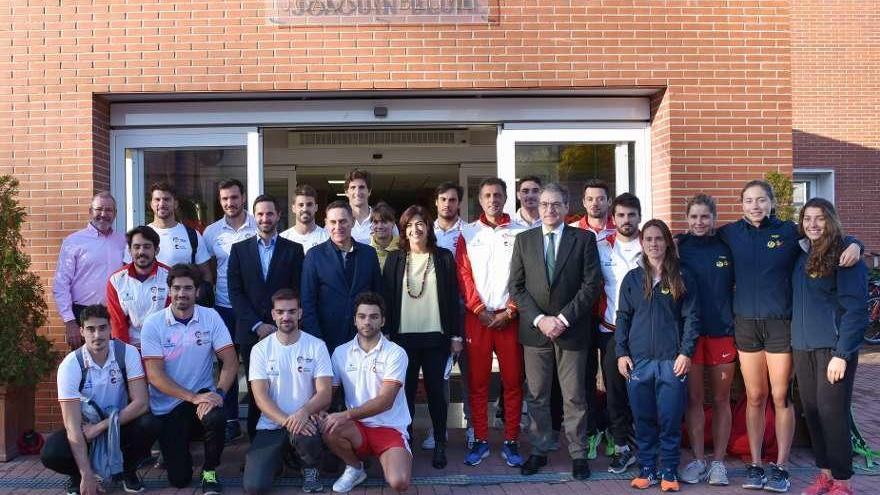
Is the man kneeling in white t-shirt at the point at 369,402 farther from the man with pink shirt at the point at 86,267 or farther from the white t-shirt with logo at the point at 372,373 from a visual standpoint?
the man with pink shirt at the point at 86,267

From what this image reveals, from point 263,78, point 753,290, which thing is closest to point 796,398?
point 753,290

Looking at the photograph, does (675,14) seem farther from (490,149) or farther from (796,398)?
(490,149)

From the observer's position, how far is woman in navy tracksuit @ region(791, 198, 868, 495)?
4.84 metres

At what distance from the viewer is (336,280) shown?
5.59 meters

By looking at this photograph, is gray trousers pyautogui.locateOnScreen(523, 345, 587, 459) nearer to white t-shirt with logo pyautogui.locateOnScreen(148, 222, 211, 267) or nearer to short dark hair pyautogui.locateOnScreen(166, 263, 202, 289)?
short dark hair pyautogui.locateOnScreen(166, 263, 202, 289)

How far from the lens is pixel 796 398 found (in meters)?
6.46

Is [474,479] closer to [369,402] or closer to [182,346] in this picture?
[369,402]

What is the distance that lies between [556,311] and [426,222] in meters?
1.15

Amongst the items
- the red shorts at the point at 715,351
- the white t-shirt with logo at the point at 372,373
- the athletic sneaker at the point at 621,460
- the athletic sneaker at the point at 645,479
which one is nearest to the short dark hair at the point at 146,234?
the white t-shirt with logo at the point at 372,373

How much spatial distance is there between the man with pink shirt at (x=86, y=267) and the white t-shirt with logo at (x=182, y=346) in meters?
1.00

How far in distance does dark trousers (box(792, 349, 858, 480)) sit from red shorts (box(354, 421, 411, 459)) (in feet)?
8.89

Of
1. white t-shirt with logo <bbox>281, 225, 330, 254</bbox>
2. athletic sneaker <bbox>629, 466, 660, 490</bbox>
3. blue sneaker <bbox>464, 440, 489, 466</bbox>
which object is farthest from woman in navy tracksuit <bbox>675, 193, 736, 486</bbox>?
white t-shirt with logo <bbox>281, 225, 330, 254</bbox>

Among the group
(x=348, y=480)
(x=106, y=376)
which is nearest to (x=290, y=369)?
(x=348, y=480)

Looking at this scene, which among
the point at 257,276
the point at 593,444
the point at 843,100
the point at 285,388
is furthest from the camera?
the point at 843,100
